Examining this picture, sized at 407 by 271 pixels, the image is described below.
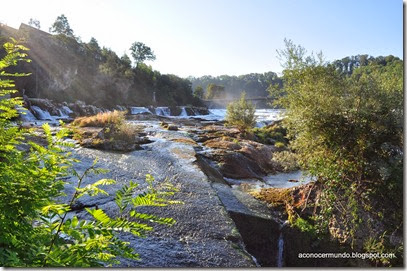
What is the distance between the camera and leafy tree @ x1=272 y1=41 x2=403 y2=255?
358 cm

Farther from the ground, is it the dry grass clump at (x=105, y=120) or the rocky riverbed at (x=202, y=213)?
the dry grass clump at (x=105, y=120)

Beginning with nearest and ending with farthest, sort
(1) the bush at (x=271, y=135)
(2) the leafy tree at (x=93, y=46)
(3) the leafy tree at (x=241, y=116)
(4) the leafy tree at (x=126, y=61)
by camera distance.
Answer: (1) the bush at (x=271, y=135) → (3) the leafy tree at (x=241, y=116) → (2) the leafy tree at (x=93, y=46) → (4) the leafy tree at (x=126, y=61)

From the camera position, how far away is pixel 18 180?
1255 millimetres

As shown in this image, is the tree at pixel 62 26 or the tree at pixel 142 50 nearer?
the tree at pixel 142 50

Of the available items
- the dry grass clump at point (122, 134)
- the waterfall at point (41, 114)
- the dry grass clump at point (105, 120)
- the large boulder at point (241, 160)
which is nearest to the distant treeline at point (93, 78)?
the waterfall at point (41, 114)

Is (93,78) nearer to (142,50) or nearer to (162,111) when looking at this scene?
(162,111)

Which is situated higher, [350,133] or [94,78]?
[94,78]

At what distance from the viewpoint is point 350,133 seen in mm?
3902

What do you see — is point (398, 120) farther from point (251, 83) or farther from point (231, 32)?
point (251, 83)

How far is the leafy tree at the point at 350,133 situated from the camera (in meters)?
3.58

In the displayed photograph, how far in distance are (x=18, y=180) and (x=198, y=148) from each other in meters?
6.75

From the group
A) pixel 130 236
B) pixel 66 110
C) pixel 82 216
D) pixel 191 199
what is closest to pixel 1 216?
pixel 130 236

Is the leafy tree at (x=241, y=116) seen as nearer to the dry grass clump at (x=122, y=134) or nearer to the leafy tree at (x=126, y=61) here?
the dry grass clump at (x=122, y=134)

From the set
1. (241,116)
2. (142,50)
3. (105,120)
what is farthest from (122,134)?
(241,116)
